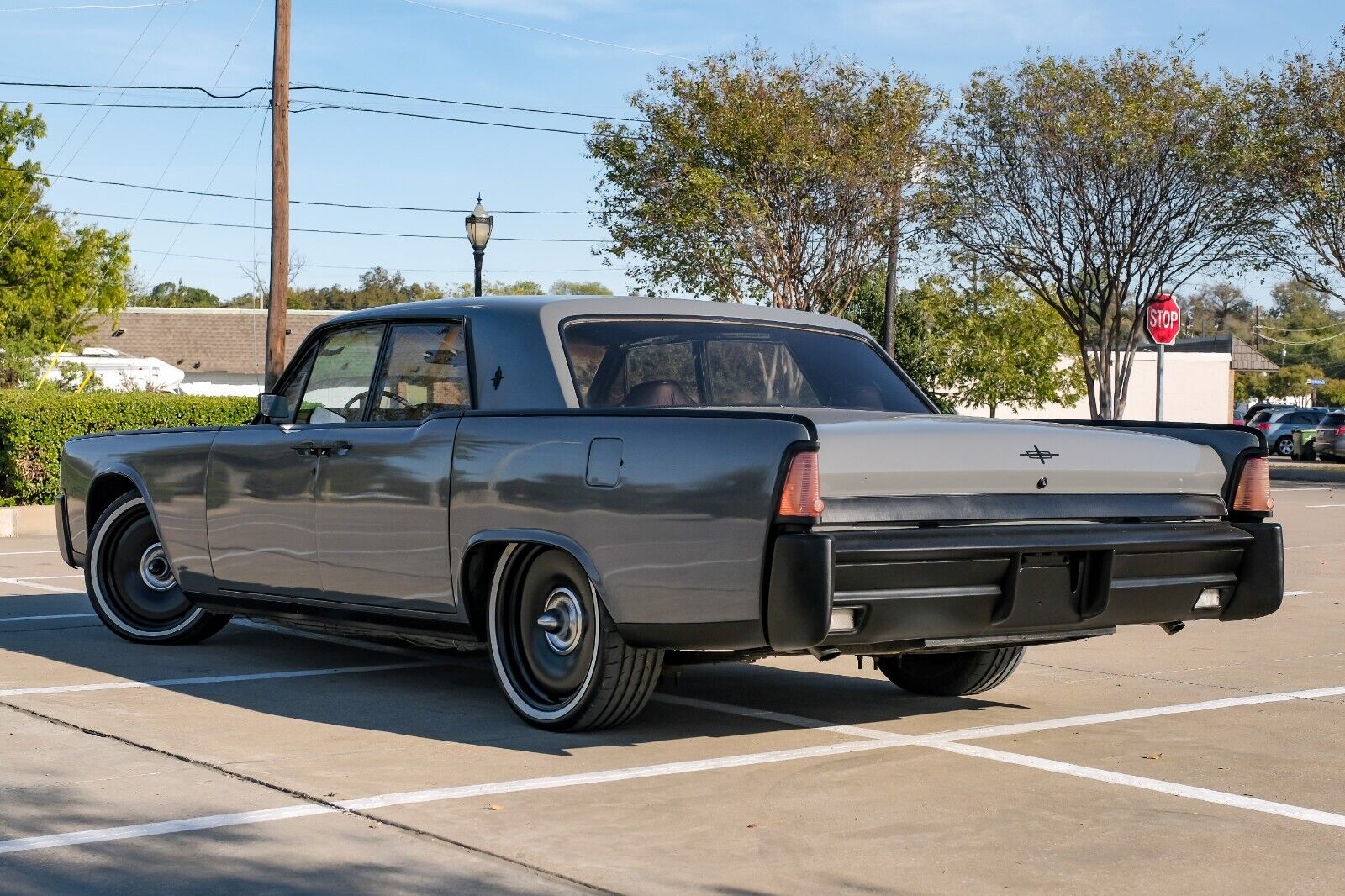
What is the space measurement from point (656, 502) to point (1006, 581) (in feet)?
4.00

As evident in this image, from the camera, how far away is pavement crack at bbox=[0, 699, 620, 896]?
443cm

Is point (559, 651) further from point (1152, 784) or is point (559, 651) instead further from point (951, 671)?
point (1152, 784)

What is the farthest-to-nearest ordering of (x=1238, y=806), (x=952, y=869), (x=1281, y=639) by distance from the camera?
1. (x=1281, y=639)
2. (x=1238, y=806)
3. (x=952, y=869)

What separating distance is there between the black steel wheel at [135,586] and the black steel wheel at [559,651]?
285cm

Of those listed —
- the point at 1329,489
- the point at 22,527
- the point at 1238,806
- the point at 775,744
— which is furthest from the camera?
the point at 1329,489

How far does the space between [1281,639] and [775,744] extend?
4.56m

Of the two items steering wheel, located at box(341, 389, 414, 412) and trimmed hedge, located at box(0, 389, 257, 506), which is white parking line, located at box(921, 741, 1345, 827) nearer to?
steering wheel, located at box(341, 389, 414, 412)

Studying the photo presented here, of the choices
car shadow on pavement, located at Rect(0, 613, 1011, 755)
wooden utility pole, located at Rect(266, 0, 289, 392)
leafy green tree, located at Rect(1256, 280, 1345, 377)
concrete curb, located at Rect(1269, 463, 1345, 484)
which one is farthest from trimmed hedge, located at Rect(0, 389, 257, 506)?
leafy green tree, located at Rect(1256, 280, 1345, 377)

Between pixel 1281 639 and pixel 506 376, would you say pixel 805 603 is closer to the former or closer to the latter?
pixel 506 376

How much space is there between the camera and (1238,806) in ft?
17.4

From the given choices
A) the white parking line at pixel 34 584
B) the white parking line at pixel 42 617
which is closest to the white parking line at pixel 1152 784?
the white parking line at pixel 42 617

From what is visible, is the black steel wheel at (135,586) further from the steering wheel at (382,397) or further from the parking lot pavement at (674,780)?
the steering wheel at (382,397)

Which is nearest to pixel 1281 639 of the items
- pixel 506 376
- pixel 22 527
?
pixel 506 376

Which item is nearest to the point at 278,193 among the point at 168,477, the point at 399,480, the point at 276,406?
the point at 168,477
